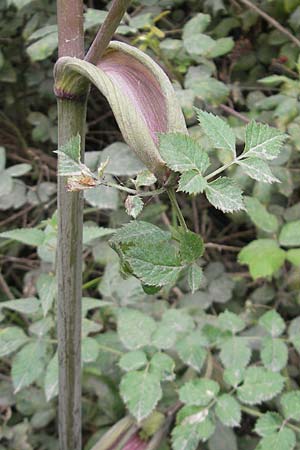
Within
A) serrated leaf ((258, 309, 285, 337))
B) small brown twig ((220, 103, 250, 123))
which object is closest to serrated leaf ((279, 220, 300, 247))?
serrated leaf ((258, 309, 285, 337))

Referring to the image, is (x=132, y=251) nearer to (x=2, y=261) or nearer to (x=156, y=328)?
(x=156, y=328)

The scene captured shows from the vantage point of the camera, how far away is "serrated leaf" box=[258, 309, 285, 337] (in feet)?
2.97

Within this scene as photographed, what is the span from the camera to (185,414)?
2.69ft

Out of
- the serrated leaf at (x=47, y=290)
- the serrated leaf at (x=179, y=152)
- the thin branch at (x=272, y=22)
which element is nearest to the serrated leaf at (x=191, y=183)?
the serrated leaf at (x=179, y=152)

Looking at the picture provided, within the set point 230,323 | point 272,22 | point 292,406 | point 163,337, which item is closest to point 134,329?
point 163,337

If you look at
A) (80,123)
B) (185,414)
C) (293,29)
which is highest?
(80,123)

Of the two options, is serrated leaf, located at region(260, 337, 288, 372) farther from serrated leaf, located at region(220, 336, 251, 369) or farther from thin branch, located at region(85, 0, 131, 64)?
thin branch, located at region(85, 0, 131, 64)

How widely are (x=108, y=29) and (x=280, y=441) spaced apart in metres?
0.57

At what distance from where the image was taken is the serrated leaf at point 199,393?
2.69 ft

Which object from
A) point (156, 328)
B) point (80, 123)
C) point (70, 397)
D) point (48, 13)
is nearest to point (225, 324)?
point (156, 328)

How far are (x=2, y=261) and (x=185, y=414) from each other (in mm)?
746

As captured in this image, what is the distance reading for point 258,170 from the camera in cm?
43

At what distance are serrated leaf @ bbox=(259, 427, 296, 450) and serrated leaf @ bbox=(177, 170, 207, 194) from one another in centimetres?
49

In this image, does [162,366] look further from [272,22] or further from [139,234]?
[272,22]
